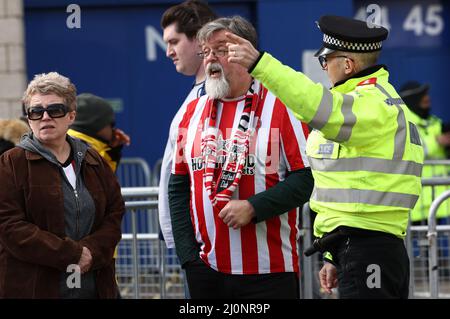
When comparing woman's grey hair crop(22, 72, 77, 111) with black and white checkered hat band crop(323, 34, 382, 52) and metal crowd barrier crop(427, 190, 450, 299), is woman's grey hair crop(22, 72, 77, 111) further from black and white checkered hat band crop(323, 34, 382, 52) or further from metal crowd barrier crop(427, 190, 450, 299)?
metal crowd barrier crop(427, 190, 450, 299)

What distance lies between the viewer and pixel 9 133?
626cm

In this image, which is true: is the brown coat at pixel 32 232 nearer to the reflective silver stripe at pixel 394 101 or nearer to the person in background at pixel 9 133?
the person in background at pixel 9 133

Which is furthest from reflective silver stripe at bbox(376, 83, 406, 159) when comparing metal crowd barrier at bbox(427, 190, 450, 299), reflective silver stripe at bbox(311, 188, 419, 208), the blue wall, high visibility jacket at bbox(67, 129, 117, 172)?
the blue wall

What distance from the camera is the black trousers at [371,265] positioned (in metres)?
4.77

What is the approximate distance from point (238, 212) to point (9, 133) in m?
1.78

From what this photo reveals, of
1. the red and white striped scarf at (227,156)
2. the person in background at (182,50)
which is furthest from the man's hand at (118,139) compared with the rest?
the red and white striped scarf at (227,156)

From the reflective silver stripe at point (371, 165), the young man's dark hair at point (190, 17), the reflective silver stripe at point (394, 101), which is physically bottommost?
the reflective silver stripe at point (371, 165)

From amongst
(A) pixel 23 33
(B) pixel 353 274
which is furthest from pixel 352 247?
(A) pixel 23 33

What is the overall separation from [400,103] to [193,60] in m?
1.55

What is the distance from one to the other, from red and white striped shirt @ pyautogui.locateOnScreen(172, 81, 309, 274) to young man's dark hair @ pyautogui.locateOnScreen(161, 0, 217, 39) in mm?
757

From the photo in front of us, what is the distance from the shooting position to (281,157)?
17.7 feet

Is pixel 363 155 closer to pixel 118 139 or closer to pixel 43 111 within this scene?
pixel 43 111

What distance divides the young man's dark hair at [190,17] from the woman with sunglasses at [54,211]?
2.79 feet
